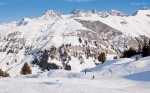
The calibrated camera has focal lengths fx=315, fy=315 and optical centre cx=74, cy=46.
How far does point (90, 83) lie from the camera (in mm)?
49406

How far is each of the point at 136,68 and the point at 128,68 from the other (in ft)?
6.29

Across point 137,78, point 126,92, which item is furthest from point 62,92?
point 137,78

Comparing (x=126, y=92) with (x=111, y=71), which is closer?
(x=126, y=92)

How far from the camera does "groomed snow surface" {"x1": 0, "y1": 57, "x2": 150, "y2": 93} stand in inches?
1450

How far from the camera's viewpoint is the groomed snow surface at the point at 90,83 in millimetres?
36825

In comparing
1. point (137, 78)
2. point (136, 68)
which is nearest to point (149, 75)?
point (137, 78)

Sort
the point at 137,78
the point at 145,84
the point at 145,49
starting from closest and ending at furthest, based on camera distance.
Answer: the point at 145,84 → the point at 137,78 → the point at 145,49

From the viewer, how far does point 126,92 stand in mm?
36312

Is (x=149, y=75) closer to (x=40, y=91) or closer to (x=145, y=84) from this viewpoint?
(x=145, y=84)

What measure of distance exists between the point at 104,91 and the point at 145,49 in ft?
250

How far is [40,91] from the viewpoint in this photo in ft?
117

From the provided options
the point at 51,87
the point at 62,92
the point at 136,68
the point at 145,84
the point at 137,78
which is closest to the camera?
the point at 62,92

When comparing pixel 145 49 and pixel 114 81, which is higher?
pixel 145 49

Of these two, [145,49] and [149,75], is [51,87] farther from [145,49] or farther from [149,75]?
[145,49]
